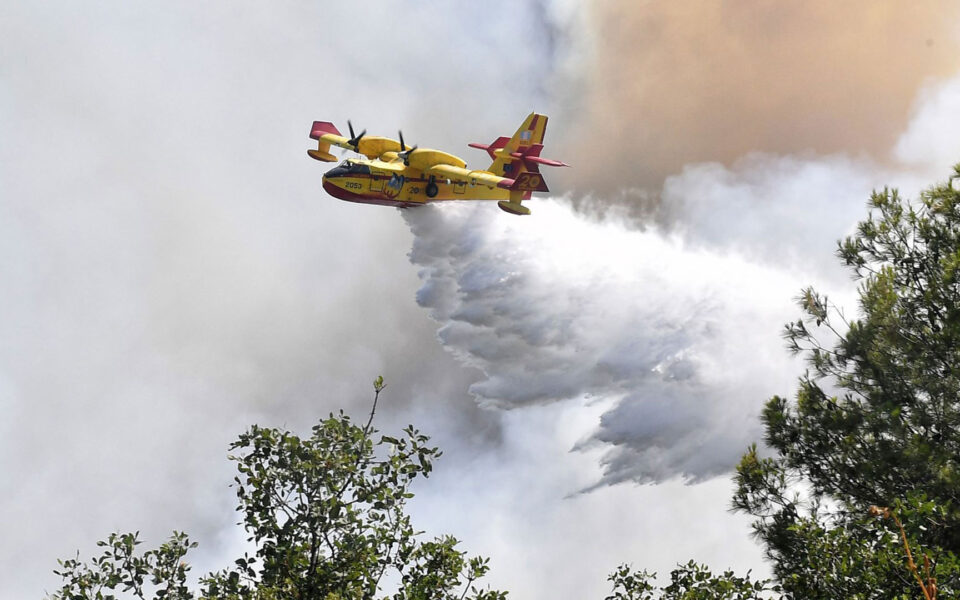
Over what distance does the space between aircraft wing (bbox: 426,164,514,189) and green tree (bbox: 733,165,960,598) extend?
25615mm

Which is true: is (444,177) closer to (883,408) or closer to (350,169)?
(350,169)

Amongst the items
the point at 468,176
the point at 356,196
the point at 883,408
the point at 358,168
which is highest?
the point at 358,168

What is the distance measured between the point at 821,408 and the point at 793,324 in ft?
9.48

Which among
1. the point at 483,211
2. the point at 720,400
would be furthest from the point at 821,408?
the point at 483,211

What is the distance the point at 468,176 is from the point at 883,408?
30145 millimetres

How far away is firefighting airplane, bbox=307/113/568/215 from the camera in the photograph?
1898 inches

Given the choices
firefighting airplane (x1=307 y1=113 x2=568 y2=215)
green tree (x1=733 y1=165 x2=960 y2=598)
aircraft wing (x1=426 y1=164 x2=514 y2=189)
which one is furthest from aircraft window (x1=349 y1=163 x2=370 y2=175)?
green tree (x1=733 y1=165 x2=960 y2=598)

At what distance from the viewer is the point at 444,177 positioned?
49219 millimetres

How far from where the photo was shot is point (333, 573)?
45.5ft

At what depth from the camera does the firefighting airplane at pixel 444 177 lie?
4822cm

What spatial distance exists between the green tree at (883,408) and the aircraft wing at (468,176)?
84.0 feet

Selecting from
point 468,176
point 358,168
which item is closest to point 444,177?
→ point 468,176

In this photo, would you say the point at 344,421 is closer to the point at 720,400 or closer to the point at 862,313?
the point at 862,313

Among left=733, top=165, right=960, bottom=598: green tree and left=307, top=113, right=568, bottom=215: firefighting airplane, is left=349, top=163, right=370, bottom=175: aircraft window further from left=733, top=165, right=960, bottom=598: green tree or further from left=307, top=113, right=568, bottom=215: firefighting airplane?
left=733, top=165, right=960, bottom=598: green tree
